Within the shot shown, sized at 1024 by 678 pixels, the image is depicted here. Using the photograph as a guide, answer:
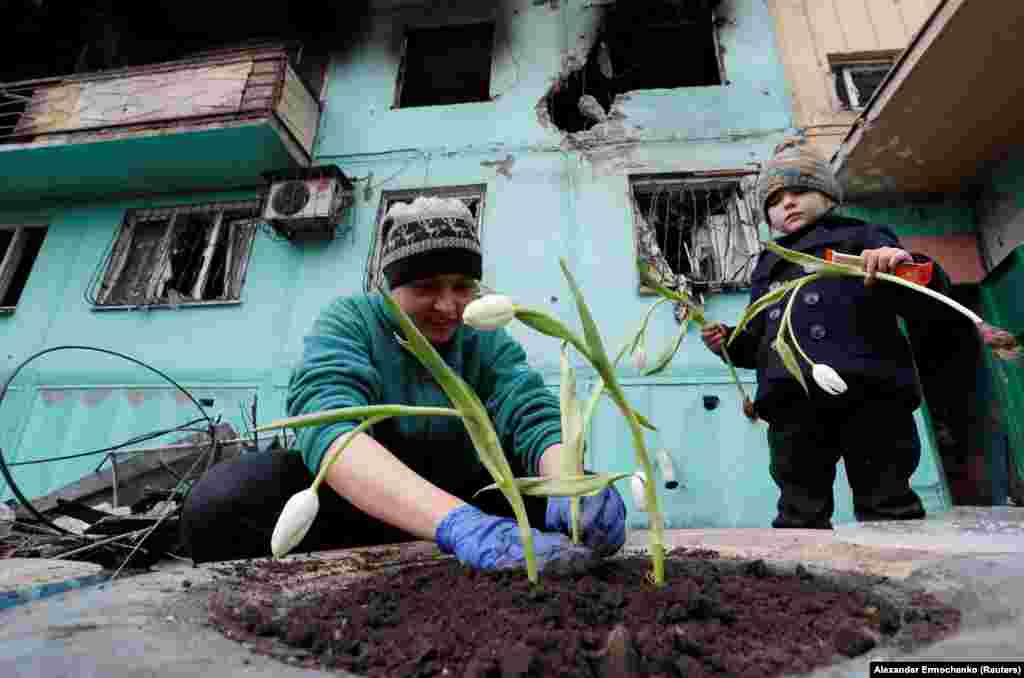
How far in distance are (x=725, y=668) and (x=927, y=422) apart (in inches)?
156

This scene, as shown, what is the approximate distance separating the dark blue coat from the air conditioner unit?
12.9 feet

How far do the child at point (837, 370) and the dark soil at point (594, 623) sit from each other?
3.22 ft

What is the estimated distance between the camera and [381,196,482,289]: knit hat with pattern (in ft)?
4.21

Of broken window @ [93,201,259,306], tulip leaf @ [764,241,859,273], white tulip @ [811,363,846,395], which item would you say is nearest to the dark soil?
white tulip @ [811,363,846,395]

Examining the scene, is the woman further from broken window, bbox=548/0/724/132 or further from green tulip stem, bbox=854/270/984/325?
broken window, bbox=548/0/724/132

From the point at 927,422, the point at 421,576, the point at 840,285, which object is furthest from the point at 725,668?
the point at 927,422

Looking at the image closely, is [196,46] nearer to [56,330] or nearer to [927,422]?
[56,330]

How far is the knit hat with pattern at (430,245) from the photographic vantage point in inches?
50.5

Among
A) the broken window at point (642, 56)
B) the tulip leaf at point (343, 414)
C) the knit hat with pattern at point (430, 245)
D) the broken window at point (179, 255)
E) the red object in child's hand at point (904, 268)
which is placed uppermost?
the broken window at point (642, 56)

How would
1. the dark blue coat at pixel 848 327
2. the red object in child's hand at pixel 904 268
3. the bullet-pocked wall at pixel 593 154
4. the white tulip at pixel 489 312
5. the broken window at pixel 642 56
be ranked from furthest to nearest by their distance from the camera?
1. the broken window at pixel 642 56
2. the bullet-pocked wall at pixel 593 154
3. the dark blue coat at pixel 848 327
4. the red object in child's hand at pixel 904 268
5. the white tulip at pixel 489 312

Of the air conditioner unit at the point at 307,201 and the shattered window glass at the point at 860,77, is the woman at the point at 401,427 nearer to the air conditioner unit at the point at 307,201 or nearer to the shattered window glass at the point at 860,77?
the air conditioner unit at the point at 307,201

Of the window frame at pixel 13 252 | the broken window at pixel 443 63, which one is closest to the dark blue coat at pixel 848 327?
the broken window at pixel 443 63

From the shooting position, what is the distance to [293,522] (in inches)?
25.0

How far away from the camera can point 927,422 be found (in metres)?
3.49
